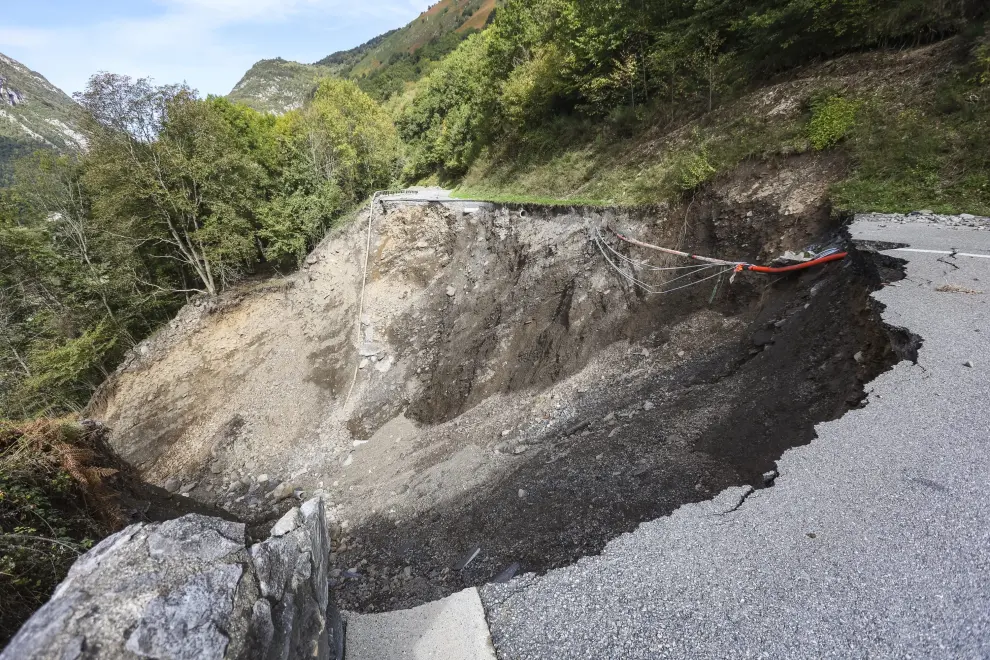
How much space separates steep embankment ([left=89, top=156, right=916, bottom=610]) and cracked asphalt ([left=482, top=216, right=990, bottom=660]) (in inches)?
18.8

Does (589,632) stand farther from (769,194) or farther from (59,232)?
(59,232)

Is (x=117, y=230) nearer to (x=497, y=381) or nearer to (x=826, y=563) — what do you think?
(x=497, y=381)

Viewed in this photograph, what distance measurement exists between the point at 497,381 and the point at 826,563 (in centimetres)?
783

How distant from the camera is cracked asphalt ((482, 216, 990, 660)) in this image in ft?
8.73

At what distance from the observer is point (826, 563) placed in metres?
3.03

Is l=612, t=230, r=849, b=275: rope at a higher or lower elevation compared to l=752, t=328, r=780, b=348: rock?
higher

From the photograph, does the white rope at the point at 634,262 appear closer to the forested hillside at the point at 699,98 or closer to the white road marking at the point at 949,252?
the forested hillside at the point at 699,98

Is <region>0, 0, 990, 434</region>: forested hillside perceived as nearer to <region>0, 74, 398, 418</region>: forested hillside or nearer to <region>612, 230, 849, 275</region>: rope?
<region>0, 74, 398, 418</region>: forested hillside

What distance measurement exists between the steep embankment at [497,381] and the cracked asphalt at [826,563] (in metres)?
0.48

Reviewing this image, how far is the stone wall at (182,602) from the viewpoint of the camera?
1.95 metres

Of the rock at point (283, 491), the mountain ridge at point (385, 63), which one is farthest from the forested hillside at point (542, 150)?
the mountain ridge at point (385, 63)

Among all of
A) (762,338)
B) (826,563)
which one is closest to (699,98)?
(762,338)

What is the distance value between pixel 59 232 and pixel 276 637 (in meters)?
20.9

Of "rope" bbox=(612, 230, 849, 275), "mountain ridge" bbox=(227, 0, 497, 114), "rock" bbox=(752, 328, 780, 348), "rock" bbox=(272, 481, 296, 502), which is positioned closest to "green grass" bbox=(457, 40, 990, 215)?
"rope" bbox=(612, 230, 849, 275)
